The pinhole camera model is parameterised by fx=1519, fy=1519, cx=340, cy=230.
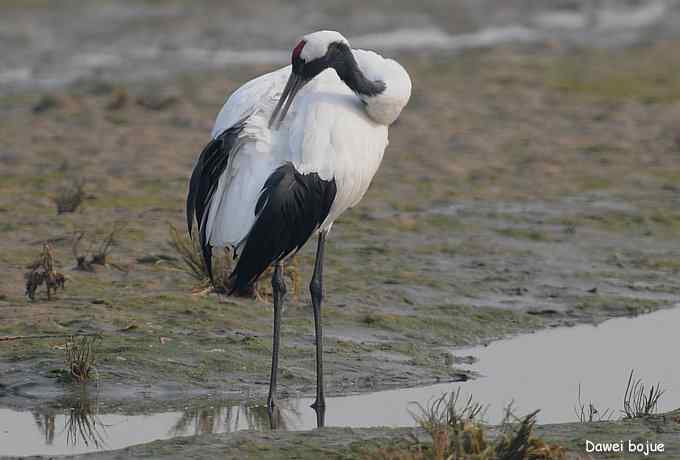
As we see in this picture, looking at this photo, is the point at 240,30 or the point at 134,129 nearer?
the point at 134,129

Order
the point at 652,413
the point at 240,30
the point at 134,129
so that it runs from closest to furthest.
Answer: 1. the point at 652,413
2. the point at 134,129
3. the point at 240,30

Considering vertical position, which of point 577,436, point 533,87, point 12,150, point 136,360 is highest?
point 533,87

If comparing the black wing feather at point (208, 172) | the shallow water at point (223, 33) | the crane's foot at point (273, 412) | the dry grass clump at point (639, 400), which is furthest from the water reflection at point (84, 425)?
the shallow water at point (223, 33)

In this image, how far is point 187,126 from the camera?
45.3 feet

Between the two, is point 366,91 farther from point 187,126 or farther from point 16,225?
point 187,126

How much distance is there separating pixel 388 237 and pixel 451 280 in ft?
3.53

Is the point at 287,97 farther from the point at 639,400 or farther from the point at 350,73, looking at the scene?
the point at 639,400

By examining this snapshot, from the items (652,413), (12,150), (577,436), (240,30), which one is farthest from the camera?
(240,30)

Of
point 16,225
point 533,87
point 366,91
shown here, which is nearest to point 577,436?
point 366,91

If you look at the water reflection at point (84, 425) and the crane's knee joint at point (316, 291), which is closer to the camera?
the water reflection at point (84, 425)

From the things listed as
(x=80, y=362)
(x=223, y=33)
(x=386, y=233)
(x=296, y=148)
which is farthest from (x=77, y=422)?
(x=223, y=33)

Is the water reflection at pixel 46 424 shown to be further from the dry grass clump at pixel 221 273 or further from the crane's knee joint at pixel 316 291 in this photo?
the dry grass clump at pixel 221 273

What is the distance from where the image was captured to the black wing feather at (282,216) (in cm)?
667

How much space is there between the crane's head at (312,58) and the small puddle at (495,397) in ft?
4.79
